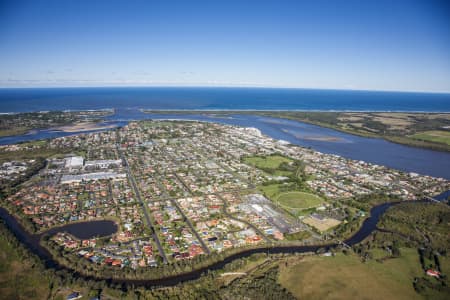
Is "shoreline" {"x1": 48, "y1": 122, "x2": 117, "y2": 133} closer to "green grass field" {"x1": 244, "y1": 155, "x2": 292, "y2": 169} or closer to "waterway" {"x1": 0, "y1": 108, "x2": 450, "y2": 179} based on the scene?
"waterway" {"x1": 0, "y1": 108, "x2": 450, "y2": 179}

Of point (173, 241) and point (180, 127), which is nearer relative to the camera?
point (173, 241)

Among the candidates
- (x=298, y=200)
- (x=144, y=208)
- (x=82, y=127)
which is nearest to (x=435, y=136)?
(x=298, y=200)

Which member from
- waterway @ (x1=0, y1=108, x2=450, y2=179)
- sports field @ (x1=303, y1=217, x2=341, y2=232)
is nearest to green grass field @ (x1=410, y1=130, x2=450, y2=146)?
waterway @ (x1=0, y1=108, x2=450, y2=179)

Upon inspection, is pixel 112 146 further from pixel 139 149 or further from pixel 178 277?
pixel 178 277

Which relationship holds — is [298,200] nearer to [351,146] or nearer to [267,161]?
[267,161]

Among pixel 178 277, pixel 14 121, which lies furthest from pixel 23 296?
pixel 14 121

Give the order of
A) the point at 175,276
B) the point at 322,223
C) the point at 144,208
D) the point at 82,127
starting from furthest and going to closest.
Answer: the point at 82,127 < the point at 144,208 < the point at 322,223 < the point at 175,276

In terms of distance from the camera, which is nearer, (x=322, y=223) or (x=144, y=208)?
(x=322, y=223)

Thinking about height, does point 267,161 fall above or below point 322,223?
above
